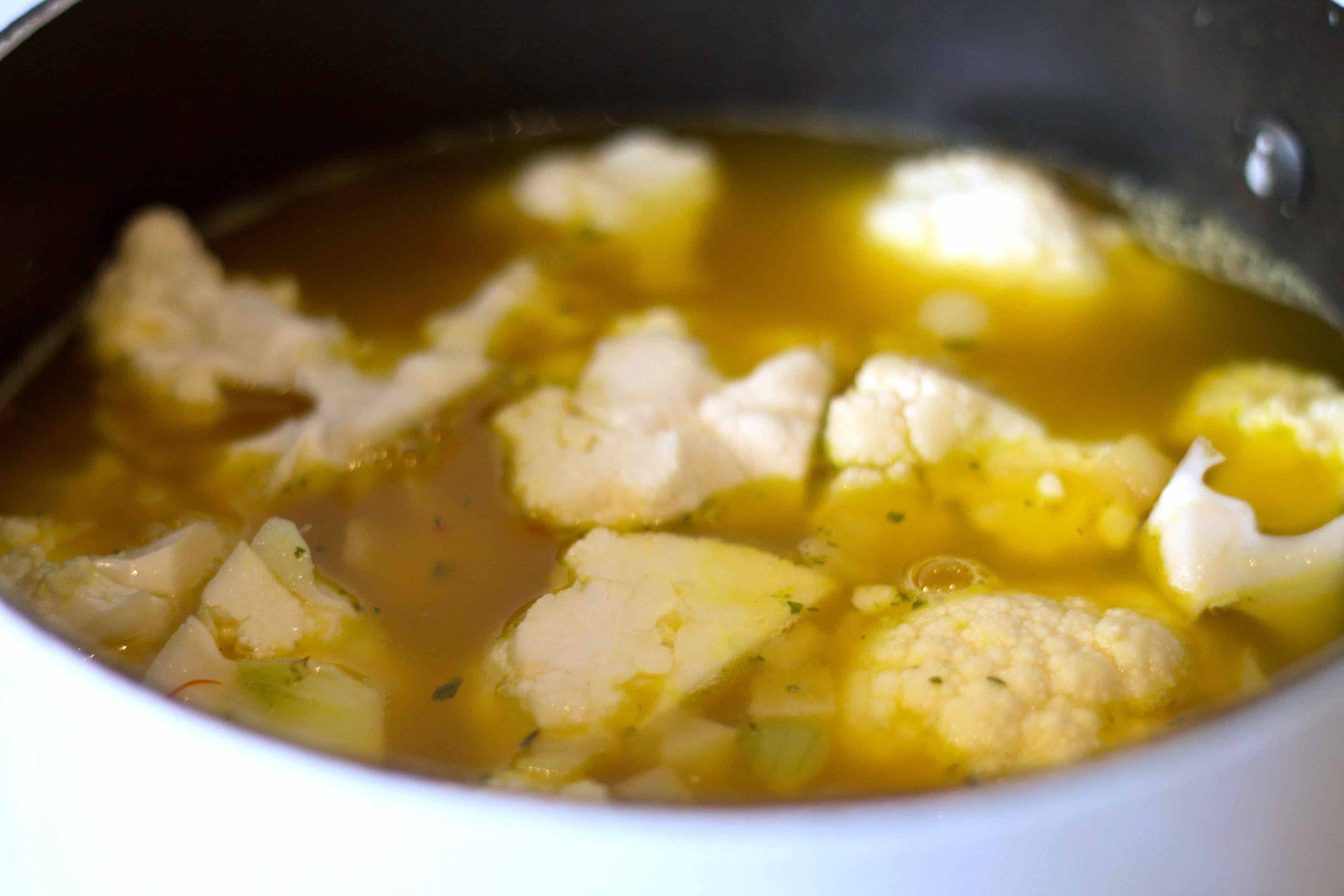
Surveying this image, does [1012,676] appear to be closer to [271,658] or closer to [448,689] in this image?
[448,689]

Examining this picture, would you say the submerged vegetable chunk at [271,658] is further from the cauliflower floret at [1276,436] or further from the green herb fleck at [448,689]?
the cauliflower floret at [1276,436]

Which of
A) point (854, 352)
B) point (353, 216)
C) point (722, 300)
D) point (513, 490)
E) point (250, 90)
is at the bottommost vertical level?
point (513, 490)

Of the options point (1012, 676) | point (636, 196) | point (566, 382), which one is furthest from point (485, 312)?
point (1012, 676)

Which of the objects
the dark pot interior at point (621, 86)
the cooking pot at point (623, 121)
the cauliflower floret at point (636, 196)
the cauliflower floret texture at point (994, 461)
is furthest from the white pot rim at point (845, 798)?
the cauliflower floret at point (636, 196)

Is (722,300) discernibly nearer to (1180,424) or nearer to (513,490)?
(513,490)

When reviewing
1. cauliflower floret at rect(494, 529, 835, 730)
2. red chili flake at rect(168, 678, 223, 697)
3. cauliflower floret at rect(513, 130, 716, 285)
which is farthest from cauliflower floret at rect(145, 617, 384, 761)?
cauliflower floret at rect(513, 130, 716, 285)

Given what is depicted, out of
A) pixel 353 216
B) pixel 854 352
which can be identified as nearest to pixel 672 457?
pixel 854 352
